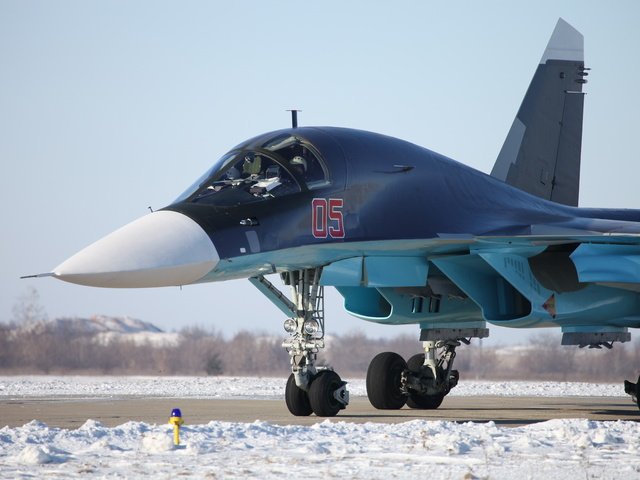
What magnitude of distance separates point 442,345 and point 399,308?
1.46 meters

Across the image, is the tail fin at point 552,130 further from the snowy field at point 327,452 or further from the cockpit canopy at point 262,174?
the snowy field at point 327,452

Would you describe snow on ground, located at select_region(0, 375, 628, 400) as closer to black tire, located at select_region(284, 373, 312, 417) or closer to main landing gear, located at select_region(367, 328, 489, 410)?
main landing gear, located at select_region(367, 328, 489, 410)

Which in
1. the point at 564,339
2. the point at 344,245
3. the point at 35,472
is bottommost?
the point at 35,472

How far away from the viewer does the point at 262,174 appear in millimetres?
11531

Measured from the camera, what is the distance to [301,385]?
11.9 m

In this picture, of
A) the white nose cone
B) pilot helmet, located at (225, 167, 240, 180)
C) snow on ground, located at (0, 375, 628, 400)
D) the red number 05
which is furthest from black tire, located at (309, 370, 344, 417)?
snow on ground, located at (0, 375, 628, 400)

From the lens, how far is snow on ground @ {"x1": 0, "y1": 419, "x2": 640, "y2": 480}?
6.56 metres

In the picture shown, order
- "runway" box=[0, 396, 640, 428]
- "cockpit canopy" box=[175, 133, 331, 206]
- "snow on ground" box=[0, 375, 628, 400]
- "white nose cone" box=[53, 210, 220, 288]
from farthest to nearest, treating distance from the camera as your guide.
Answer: "snow on ground" box=[0, 375, 628, 400]
"runway" box=[0, 396, 640, 428]
"cockpit canopy" box=[175, 133, 331, 206]
"white nose cone" box=[53, 210, 220, 288]

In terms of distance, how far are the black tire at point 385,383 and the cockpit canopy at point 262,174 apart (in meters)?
3.76

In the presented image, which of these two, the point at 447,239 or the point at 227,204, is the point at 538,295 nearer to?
the point at 447,239

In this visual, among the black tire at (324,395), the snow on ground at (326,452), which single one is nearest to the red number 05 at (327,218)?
the black tire at (324,395)

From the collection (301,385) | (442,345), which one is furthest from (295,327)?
(442,345)

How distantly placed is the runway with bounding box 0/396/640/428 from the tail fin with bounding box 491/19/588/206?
12.2 feet

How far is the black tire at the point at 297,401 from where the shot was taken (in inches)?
471
